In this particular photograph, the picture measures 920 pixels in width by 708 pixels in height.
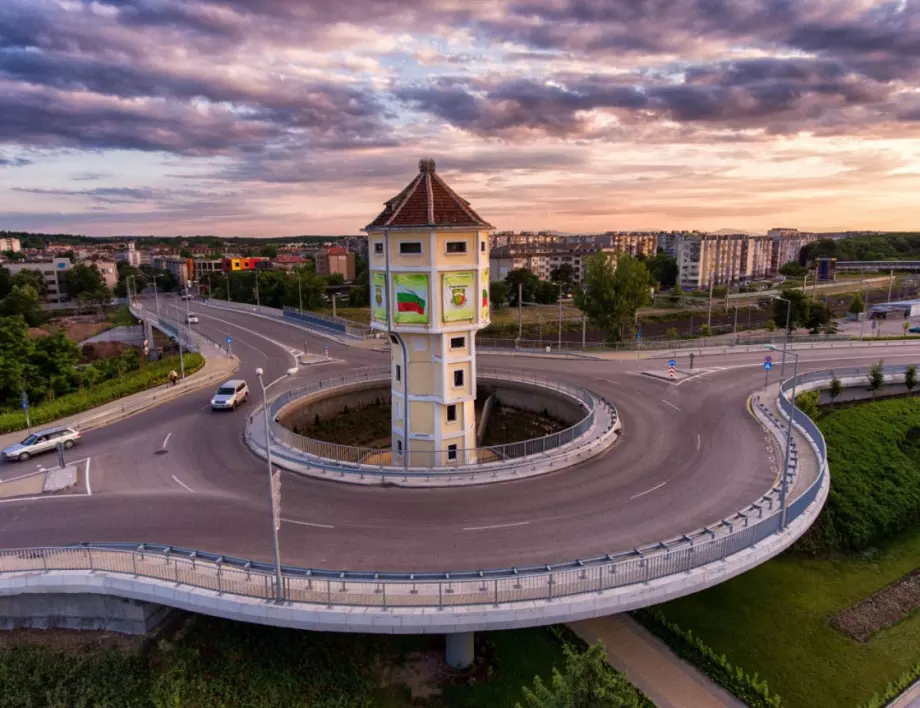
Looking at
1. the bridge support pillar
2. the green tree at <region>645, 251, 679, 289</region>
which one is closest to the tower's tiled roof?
the bridge support pillar

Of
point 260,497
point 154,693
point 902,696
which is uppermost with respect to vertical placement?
point 260,497

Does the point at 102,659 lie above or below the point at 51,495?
below

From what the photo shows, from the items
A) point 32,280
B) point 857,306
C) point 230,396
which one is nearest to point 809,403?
point 230,396

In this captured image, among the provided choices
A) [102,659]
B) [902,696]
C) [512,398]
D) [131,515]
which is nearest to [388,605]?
[102,659]

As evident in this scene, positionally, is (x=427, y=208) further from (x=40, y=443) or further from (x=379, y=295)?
(x=40, y=443)

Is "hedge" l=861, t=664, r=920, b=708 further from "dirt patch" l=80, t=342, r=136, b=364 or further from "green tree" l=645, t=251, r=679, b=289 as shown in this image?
"green tree" l=645, t=251, r=679, b=289

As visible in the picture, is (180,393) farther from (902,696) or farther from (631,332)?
(631,332)

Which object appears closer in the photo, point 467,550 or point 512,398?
point 467,550

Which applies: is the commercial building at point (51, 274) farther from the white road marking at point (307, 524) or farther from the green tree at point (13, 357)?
the white road marking at point (307, 524)

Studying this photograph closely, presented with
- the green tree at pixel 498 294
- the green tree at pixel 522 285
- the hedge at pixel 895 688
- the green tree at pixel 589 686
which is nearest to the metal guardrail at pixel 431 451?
the green tree at pixel 589 686
